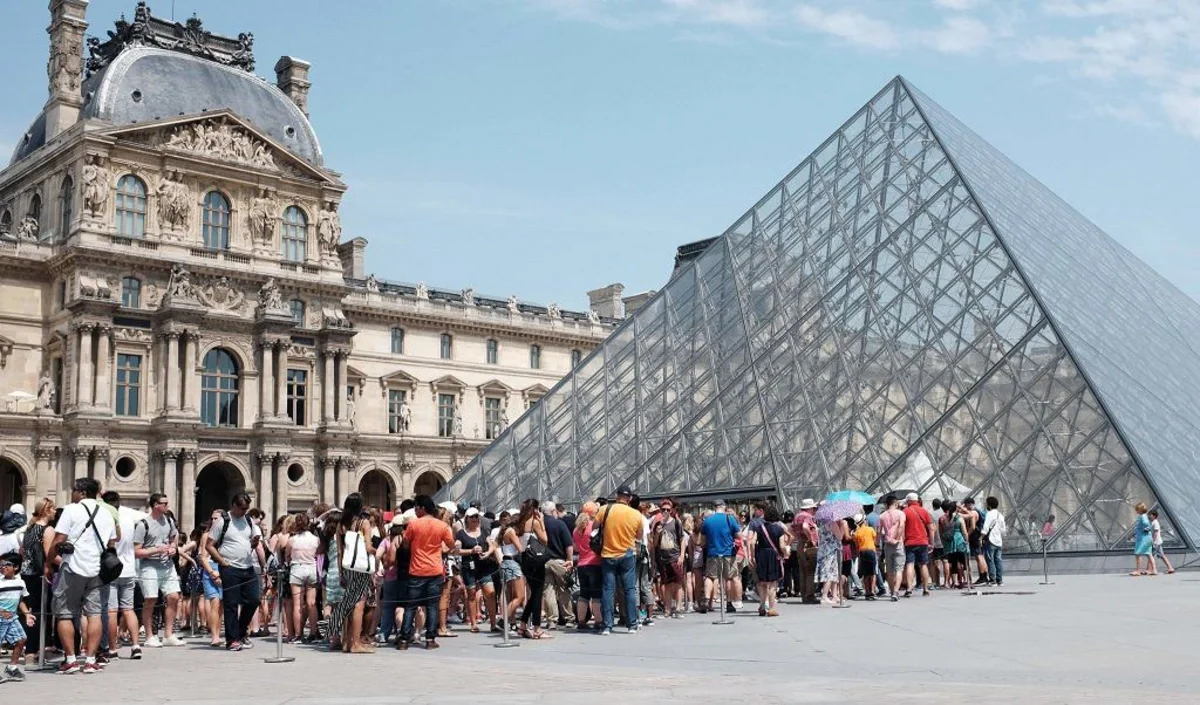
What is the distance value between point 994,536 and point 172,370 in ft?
106

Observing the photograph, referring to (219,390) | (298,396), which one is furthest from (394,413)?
(219,390)

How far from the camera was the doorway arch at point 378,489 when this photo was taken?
174 feet

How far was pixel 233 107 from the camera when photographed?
158 ft

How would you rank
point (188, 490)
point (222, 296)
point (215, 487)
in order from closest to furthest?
point (188, 490), point (222, 296), point (215, 487)

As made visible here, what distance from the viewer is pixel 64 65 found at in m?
46.6

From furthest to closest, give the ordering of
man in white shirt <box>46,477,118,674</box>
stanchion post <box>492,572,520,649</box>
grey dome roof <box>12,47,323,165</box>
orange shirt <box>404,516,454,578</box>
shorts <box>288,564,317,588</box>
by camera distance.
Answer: grey dome roof <box>12,47,323,165</box> → shorts <box>288,564,317,588</box> → orange shirt <box>404,516,454,578</box> → stanchion post <box>492,572,520,649</box> → man in white shirt <box>46,477,118,674</box>

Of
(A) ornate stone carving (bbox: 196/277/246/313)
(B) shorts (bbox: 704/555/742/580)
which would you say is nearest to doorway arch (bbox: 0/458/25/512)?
(A) ornate stone carving (bbox: 196/277/246/313)

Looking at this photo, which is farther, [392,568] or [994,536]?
[994,536]

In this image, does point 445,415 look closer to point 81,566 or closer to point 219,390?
point 219,390

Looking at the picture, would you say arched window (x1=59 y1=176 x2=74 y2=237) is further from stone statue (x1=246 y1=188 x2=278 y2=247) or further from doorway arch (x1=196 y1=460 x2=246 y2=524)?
doorway arch (x1=196 y1=460 x2=246 y2=524)

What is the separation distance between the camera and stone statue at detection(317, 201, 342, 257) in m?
49.0

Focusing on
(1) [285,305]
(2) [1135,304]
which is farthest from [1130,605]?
(1) [285,305]

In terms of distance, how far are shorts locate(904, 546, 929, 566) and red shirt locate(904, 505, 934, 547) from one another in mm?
93

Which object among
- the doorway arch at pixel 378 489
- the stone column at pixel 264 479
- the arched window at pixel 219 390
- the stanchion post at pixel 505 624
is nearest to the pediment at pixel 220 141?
the arched window at pixel 219 390
